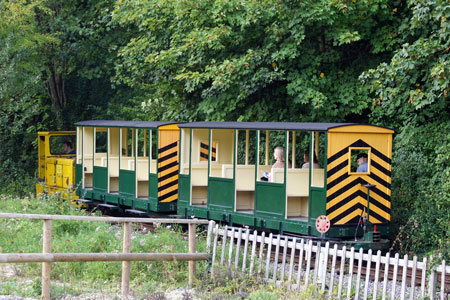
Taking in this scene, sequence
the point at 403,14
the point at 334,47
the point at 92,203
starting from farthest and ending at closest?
the point at 92,203, the point at 334,47, the point at 403,14

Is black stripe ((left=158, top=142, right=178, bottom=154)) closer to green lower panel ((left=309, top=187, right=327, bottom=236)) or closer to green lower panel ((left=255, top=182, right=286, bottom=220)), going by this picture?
green lower panel ((left=255, top=182, right=286, bottom=220))

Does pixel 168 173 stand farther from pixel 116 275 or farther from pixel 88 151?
pixel 116 275

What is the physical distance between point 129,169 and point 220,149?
286cm

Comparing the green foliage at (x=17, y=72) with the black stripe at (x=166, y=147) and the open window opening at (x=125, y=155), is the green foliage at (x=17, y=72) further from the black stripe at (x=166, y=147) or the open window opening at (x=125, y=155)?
the black stripe at (x=166, y=147)

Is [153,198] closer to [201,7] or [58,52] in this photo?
[201,7]

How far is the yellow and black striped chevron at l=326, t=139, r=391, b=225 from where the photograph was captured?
1244 cm

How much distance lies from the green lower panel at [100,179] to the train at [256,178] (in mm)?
27

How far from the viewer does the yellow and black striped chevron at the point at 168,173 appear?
1675 centimetres

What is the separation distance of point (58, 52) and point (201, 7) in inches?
409

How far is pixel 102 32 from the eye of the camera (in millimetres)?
27688

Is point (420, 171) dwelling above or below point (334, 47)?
below

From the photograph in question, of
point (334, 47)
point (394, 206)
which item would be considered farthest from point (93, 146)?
point (394, 206)

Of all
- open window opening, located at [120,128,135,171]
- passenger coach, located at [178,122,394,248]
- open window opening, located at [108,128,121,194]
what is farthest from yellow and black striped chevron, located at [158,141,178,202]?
open window opening, located at [108,128,121,194]

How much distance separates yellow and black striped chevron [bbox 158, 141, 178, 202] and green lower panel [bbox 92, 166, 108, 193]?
2760 millimetres
